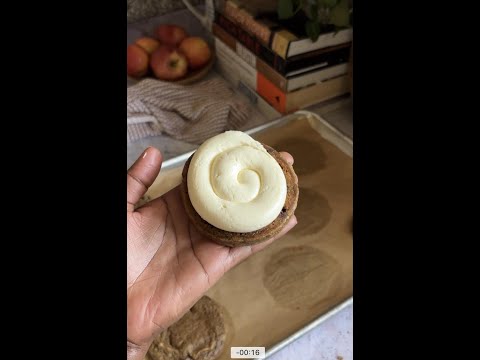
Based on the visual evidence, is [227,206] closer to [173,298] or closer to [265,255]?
[173,298]

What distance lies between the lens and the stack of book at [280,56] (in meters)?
1.49

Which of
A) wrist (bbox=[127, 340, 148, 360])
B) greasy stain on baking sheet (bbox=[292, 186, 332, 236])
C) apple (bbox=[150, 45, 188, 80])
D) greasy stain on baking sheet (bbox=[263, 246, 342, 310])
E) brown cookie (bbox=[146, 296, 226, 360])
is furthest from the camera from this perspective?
apple (bbox=[150, 45, 188, 80])

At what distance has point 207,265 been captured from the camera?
1017 mm

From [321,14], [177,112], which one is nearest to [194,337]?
[177,112]

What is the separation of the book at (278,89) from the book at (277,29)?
0.46 feet

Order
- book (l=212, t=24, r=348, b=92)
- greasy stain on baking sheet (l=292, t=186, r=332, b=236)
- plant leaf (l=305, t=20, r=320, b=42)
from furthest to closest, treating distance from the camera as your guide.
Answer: book (l=212, t=24, r=348, b=92)
plant leaf (l=305, t=20, r=320, b=42)
greasy stain on baking sheet (l=292, t=186, r=332, b=236)

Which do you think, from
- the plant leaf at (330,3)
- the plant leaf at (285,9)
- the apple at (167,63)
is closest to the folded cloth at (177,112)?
the apple at (167,63)

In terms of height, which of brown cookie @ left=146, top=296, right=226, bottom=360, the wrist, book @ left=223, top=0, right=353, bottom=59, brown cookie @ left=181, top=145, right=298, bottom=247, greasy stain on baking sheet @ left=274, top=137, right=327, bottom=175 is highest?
book @ left=223, top=0, right=353, bottom=59

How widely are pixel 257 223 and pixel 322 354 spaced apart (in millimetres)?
402

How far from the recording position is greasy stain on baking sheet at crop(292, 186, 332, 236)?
1306 millimetres

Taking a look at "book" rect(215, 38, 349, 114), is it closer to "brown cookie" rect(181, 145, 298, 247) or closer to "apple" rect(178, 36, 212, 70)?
"apple" rect(178, 36, 212, 70)

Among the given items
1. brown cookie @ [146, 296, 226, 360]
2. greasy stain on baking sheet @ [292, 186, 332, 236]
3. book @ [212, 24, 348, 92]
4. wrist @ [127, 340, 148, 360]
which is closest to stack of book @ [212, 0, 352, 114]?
book @ [212, 24, 348, 92]

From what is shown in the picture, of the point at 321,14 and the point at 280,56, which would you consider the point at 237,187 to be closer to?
the point at 280,56

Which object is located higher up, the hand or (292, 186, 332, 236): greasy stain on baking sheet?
the hand
